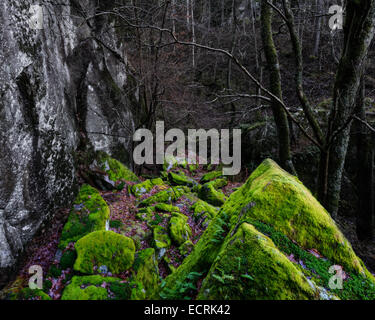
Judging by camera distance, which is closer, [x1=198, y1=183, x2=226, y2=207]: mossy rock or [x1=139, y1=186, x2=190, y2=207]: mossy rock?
[x1=139, y1=186, x2=190, y2=207]: mossy rock

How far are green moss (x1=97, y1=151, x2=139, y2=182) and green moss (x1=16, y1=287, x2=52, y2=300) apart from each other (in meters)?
4.53

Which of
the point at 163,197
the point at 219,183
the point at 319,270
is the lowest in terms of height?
the point at 163,197

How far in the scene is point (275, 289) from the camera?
4.76 ft

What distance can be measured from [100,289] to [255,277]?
3.40 metres

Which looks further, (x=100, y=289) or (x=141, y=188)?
(x=141, y=188)

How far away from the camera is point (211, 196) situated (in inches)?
347

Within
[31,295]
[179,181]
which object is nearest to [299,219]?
[31,295]

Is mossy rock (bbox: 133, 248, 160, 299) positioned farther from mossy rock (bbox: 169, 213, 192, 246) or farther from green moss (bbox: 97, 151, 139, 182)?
green moss (bbox: 97, 151, 139, 182)

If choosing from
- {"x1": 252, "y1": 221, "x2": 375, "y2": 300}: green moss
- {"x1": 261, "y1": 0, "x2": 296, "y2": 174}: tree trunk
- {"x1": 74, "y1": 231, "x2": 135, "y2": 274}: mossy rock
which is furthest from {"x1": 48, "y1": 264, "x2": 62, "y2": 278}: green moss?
{"x1": 261, "y1": 0, "x2": 296, "y2": 174}: tree trunk

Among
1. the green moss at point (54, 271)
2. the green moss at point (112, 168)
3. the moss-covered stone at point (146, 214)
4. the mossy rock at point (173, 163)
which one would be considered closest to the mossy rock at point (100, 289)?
the green moss at point (54, 271)

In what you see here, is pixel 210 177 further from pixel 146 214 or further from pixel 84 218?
pixel 84 218

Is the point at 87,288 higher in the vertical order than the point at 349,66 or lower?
lower

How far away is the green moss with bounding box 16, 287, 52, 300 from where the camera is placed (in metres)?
3.77

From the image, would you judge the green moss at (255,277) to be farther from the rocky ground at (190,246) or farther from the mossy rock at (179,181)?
the mossy rock at (179,181)
